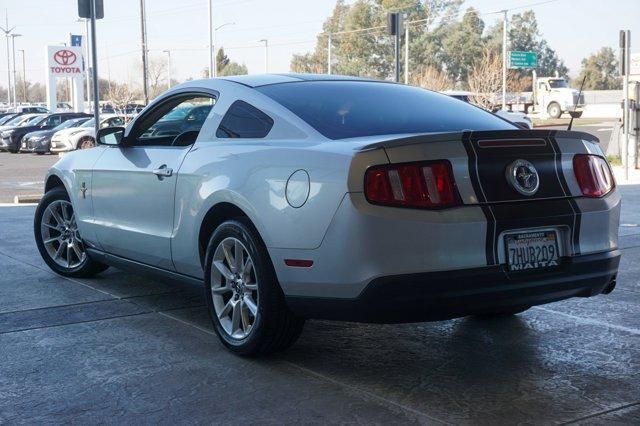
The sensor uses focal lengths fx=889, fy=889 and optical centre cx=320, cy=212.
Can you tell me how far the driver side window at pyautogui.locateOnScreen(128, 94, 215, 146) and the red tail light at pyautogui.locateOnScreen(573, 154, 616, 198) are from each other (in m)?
2.20

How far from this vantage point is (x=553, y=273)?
4.30m

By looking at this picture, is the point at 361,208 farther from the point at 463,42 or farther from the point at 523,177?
the point at 463,42

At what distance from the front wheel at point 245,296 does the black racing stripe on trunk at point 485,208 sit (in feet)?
3.50

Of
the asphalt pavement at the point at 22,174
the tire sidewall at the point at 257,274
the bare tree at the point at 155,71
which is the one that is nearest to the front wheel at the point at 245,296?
the tire sidewall at the point at 257,274

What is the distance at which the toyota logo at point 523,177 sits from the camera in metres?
4.21

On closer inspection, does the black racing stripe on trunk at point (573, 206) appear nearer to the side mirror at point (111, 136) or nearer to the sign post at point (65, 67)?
the side mirror at point (111, 136)

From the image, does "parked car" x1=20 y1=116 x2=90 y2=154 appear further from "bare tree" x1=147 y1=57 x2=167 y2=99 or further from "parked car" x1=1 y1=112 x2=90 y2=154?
"bare tree" x1=147 y1=57 x2=167 y2=99

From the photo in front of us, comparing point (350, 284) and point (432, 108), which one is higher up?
point (432, 108)

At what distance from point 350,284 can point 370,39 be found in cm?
7927

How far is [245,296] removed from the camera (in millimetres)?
4680

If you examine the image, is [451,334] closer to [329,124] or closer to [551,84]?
[329,124]

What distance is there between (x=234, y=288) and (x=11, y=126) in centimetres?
3296

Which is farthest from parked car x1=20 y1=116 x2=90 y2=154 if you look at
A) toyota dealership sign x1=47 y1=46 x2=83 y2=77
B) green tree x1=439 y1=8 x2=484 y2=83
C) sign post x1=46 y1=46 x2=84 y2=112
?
green tree x1=439 y1=8 x2=484 y2=83

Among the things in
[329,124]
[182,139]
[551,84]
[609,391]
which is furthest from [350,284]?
[551,84]
